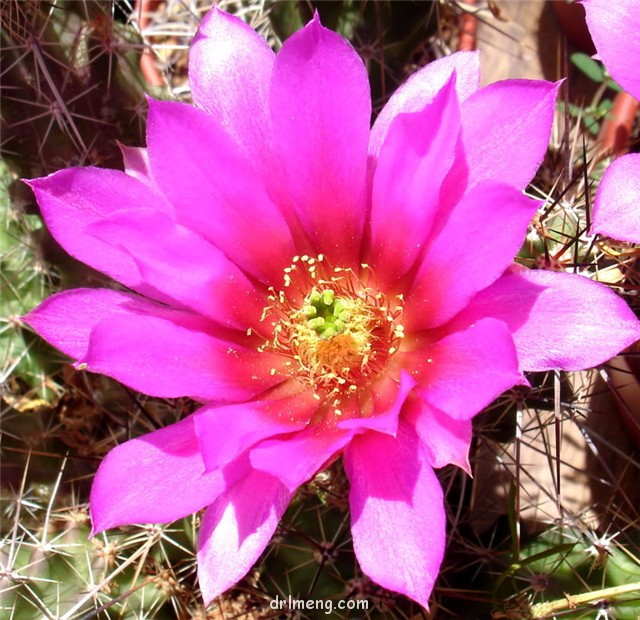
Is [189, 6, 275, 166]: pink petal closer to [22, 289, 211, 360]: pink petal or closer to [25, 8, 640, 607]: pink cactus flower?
[25, 8, 640, 607]: pink cactus flower

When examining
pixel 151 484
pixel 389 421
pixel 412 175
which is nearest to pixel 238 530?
pixel 151 484

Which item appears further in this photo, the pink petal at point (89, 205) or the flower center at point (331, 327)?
the flower center at point (331, 327)

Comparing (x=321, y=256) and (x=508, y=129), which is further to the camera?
(x=321, y=256)

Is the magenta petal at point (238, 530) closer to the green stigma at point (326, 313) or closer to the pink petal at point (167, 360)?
the pink petal at point (167, 360)

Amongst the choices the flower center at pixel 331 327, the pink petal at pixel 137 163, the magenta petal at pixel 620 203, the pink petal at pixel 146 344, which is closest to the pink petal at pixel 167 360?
the pink petal at pixel 146 344

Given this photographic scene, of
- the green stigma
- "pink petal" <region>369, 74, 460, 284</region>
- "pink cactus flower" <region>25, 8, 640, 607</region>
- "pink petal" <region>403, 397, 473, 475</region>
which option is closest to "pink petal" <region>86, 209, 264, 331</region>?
"pink cactus flower" <region>25, 8, 640, 607</region>

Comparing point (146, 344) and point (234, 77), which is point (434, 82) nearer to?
point (234, 77)
